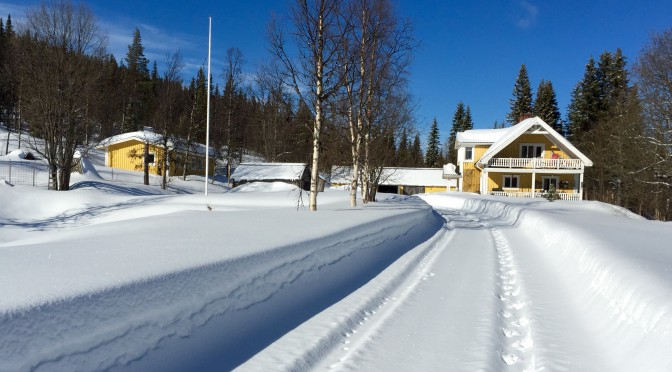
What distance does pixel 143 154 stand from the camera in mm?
43875

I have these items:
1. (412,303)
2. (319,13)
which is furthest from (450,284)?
(319,13)

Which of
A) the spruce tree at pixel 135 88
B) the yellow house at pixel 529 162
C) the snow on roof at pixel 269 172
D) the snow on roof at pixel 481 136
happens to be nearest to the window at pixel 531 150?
the yellow house at pixel 529 162

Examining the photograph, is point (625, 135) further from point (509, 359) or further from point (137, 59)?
point (137, 59)

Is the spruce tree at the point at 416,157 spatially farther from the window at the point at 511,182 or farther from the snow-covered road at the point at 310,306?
the snow-covered road at the point at 310,306

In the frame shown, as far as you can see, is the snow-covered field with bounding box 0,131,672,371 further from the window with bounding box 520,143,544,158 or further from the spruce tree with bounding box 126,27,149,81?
the spruce tree with bounding box 126,27,149,81

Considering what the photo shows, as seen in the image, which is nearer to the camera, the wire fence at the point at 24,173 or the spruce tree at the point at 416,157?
the wire fence at the point at 24,173

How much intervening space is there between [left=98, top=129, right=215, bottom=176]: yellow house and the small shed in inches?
213

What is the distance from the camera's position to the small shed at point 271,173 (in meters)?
41.7

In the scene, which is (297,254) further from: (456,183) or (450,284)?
(456,183)

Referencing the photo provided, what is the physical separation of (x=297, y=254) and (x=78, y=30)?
26785 millimetres

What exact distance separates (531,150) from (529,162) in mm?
3283

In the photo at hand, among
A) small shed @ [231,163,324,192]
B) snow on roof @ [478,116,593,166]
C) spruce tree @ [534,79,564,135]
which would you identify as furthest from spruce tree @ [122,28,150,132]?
spruce tree @ [534,79,564,135]

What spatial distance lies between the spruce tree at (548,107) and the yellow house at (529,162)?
73.4 ft

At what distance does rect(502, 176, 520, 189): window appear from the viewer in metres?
42.4
